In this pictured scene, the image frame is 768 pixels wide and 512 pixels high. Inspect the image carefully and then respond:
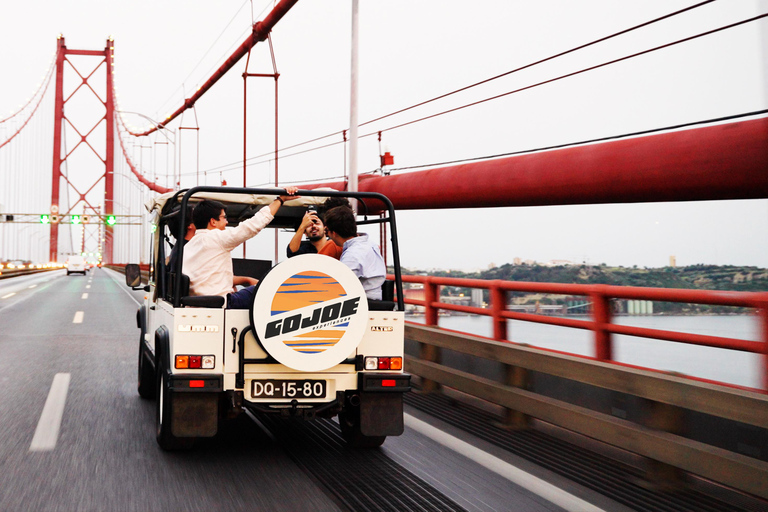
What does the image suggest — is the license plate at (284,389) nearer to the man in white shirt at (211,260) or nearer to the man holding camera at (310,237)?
the man in white shirt at (211,260)

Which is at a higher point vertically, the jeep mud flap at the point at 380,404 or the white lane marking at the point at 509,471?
the jeep mud flap at the point at 380,404

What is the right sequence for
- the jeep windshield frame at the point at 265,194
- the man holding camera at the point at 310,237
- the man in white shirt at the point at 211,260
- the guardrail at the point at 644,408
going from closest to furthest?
the guardrail at the point at 644,408
the jeep windshield frame at the point at 265,194
the man in white shirt at the point at 211,260
the man holding camera at the point at 310,237

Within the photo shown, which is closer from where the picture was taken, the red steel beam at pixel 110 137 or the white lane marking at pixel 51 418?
the white lane marking at pixel 51 418

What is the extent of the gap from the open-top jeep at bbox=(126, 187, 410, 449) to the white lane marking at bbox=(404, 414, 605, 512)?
1.78ft

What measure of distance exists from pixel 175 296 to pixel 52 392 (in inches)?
127

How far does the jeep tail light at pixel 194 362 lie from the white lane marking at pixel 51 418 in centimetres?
129

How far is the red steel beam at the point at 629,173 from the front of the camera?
7441mm

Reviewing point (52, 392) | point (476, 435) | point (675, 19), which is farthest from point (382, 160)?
point (476, 435)

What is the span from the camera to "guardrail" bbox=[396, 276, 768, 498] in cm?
359

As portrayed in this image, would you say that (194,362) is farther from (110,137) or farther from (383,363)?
(110,137)

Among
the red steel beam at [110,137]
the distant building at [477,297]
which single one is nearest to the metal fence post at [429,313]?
the distant building at [477,297]

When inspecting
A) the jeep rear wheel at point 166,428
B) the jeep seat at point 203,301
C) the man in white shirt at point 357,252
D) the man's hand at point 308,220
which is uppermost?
the man's hand at point 308,220

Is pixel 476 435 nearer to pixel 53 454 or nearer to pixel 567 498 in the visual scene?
pixel 567 498

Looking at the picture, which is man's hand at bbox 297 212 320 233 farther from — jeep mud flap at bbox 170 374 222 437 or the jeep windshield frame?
jeep mud flap at bbox 170 374 222 437
